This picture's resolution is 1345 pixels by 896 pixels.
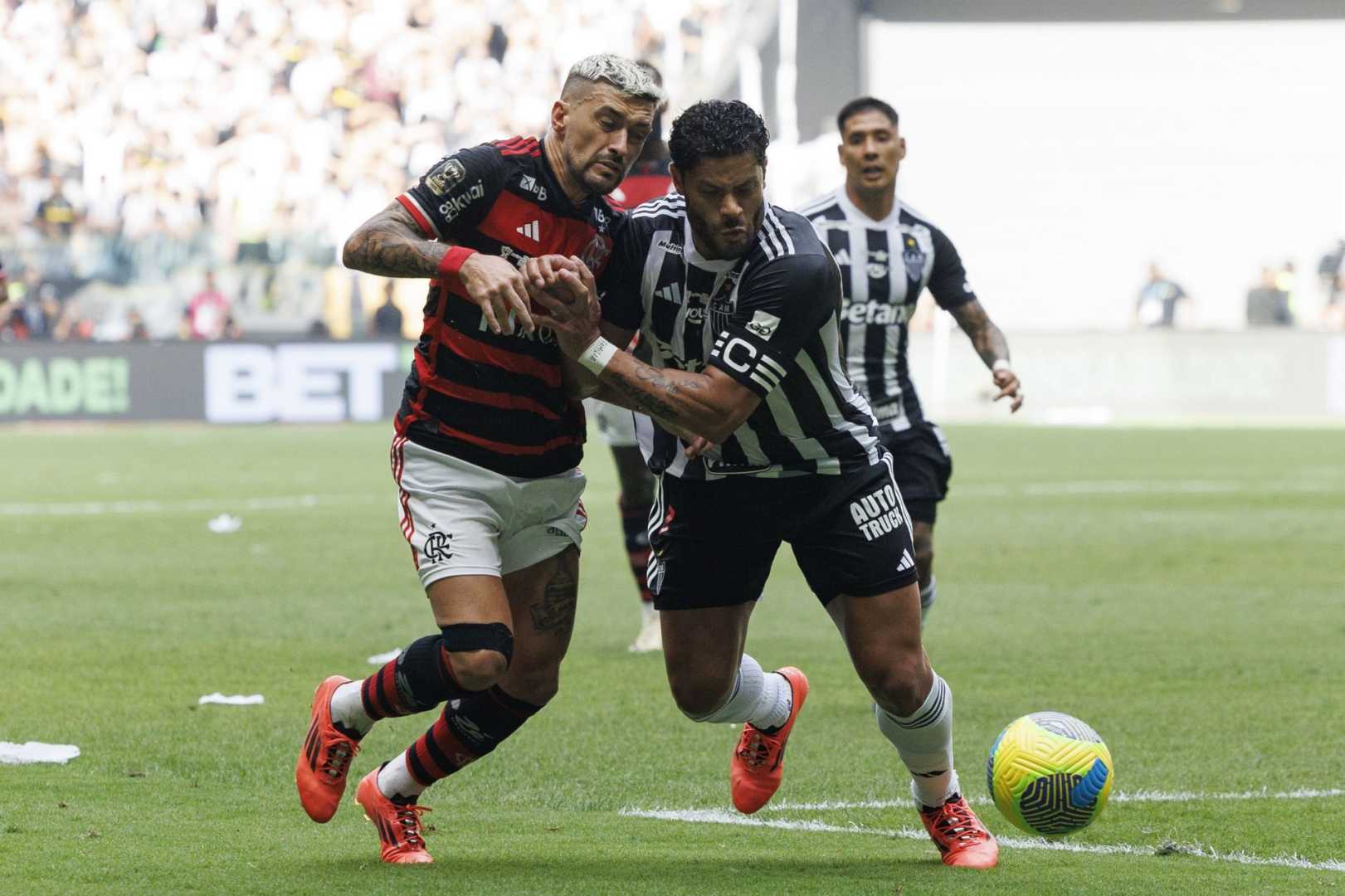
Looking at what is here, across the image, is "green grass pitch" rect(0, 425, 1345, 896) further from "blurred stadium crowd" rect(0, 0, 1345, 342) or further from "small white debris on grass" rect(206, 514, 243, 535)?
"blurred stadium crowd" rect(0, 0, 1345, 342)

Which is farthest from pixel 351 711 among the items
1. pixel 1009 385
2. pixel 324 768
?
pixel 1009 385

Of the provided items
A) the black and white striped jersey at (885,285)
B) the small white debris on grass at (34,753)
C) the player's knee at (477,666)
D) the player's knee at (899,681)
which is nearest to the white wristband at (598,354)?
the player's knee at (477,666)

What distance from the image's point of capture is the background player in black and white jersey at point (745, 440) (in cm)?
515

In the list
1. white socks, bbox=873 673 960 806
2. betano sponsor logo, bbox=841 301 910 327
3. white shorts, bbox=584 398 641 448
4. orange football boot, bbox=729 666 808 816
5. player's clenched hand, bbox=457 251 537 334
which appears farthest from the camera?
white shorts, bbox=584 398 641 448

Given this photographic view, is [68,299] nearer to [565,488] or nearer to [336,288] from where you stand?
[336,288]

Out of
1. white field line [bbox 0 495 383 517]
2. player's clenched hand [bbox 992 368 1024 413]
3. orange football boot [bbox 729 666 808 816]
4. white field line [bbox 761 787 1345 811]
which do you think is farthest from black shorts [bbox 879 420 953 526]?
white field line [bbox 0 495 383 517]

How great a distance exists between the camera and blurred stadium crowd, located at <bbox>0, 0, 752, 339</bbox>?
A: 31.5 m

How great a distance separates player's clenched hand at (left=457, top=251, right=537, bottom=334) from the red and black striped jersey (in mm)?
427

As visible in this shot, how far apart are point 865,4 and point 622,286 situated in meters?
Answer: 35.6

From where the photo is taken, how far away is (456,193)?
5250mm

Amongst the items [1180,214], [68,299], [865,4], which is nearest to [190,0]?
[68,299]

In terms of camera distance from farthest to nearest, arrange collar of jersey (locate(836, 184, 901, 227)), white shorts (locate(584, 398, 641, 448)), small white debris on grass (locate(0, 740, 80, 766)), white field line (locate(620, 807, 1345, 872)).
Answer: white shorts (locate(584, 398, 641, 448)) < collar of jersey (locate(836, 184, 901, 227)) < small white debris on grass (locate(0, 740, 80, 766)) < white field line (locate(620, 807, 1345, 872))

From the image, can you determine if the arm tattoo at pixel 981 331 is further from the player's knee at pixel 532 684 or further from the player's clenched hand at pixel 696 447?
the player's knee at pixel 532 684

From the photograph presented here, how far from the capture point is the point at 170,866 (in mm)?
5125
